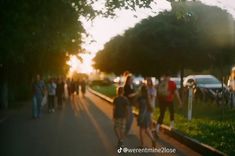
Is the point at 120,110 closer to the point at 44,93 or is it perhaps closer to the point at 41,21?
the point at 41,21

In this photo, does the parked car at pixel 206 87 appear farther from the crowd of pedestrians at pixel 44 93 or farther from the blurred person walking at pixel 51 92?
the blurred person walking at pixel 51 92

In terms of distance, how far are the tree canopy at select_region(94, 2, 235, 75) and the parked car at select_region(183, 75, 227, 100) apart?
1.04m

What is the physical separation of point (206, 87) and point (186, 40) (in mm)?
3400

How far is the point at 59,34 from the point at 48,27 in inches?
70.8

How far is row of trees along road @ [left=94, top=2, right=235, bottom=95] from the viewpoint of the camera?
36781 millimetres

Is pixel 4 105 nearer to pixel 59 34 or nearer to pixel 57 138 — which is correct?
pixel 59 34

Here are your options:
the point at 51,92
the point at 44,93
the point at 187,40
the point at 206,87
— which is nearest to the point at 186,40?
the point at 187,40

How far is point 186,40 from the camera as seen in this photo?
128 feet

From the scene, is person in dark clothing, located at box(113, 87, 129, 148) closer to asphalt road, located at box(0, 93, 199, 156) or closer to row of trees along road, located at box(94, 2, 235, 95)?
asphalt road, located at box(0, 93, 199, 156)

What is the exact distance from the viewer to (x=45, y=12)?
22375 mm

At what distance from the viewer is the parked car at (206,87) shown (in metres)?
34.3

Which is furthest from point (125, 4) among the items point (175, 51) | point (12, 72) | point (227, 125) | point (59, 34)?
point (12, 72)

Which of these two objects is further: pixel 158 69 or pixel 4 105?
pixel 158 69

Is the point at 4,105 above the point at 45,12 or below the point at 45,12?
below
